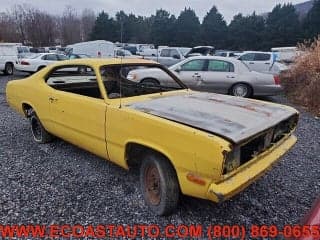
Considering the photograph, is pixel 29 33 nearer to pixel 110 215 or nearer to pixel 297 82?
pixel 297 82

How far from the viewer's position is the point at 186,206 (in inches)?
130

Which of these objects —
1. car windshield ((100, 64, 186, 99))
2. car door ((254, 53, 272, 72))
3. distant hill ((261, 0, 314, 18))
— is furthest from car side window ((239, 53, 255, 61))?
distant hill ((261, 0, 314, 18))

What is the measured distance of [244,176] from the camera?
2756mm

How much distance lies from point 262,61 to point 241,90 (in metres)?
7.49

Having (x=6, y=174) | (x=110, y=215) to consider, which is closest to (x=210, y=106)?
(x=110, y=215)

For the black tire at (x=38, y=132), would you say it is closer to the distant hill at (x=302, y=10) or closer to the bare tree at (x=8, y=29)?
the bare tree at (x=8, y=29)

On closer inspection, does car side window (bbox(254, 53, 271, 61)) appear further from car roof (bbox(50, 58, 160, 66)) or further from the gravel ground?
car roof (bbox(50, 58, 160, 66))

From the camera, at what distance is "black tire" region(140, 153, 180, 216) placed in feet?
9.74

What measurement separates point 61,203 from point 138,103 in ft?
4.39

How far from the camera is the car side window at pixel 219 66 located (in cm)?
959

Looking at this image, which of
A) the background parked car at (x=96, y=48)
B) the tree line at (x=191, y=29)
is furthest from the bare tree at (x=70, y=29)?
the background parked car at (x=96, y=48)

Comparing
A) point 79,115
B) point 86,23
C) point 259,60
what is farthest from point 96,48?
point 86,23

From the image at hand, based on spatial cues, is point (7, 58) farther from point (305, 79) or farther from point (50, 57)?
point (305, 79)

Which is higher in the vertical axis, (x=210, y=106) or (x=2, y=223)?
(x=210, y=106)
